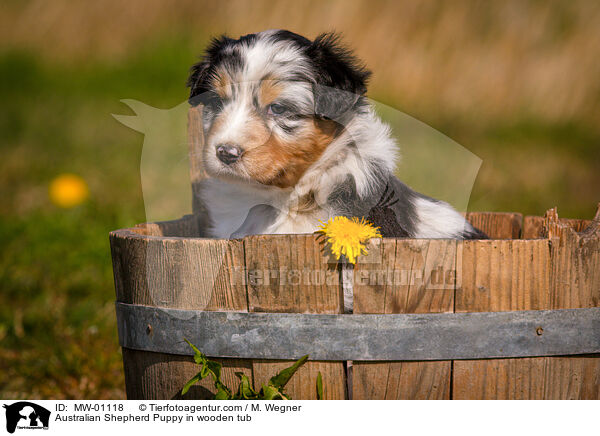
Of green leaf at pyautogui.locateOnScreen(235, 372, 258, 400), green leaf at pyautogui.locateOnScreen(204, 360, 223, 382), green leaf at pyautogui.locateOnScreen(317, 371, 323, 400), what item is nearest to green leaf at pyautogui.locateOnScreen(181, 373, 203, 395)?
green leaf at pyautogui.locateOnScreen(204, 360, 223, 382)

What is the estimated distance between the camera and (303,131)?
7.85 ft

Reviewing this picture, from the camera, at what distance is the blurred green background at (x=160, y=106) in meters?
3.08

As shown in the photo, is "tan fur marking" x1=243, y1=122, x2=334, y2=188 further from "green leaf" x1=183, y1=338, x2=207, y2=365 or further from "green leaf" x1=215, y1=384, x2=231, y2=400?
"green leaf" x1=215, y1=384, x2=231, y2=400

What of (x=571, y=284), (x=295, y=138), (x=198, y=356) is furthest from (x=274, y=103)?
(x=571, y=284)

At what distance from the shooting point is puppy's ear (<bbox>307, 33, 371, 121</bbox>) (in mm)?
2426

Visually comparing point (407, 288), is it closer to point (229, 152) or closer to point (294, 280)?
point (294, 280)

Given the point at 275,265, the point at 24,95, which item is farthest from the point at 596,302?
the point at 24,95

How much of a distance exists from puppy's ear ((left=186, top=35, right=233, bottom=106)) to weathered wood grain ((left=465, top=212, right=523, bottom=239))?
1823mm

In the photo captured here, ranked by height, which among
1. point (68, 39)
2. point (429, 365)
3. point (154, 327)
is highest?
point (68, 39)

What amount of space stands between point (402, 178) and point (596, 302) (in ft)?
3.12

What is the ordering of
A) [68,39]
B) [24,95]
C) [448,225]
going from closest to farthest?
[448,225]
[68,39]
[24,95]
